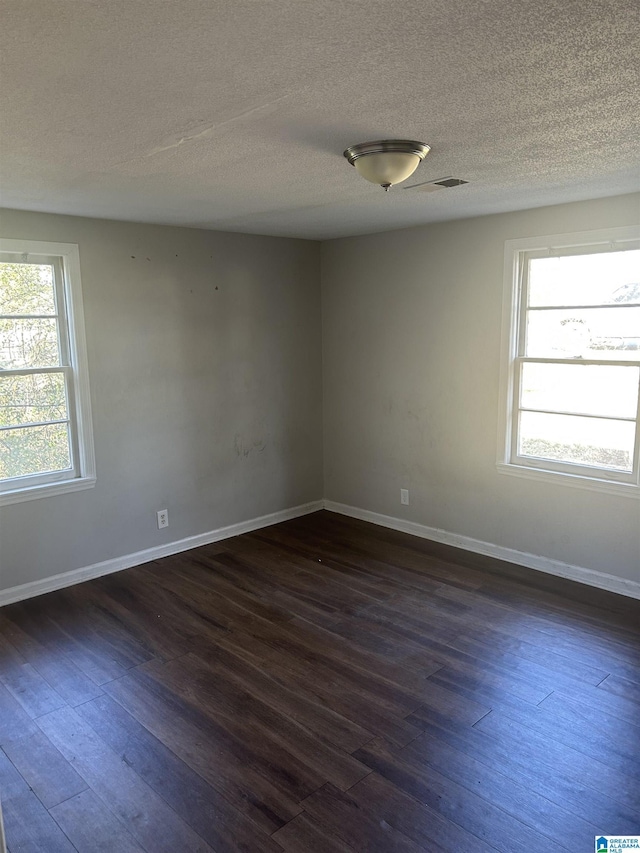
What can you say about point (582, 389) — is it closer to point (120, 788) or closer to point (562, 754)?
point (562, 754)

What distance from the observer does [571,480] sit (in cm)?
390

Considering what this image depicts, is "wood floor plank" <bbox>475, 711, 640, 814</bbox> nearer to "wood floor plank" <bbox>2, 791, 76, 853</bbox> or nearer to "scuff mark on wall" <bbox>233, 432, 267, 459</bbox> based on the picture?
"wood floor plank" <bbox>2, 791, 76, 853</bbox>

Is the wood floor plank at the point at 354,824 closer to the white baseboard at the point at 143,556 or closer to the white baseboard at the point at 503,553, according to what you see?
the white baseboard at the point at 503,553

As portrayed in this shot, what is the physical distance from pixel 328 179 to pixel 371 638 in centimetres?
238

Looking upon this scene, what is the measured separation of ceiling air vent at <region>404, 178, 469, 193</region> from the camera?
9.87 feet

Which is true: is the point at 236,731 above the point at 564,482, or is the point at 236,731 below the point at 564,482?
below

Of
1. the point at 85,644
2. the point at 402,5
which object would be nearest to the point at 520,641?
the point at 85,644

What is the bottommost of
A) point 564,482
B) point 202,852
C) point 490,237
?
point 202,852

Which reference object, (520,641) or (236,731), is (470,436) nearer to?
(520,641)

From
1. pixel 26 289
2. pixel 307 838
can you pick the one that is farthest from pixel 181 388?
pixel 307 838

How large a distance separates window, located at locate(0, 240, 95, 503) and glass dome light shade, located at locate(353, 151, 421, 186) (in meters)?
2.24

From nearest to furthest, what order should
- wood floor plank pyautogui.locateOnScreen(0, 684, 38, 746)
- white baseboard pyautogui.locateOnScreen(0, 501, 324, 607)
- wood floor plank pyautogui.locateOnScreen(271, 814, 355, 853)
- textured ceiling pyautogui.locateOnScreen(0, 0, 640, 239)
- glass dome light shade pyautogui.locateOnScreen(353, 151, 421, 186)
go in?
textured ceiling pyautogui.locateOnScreen(0, 0, 640, 239)
wood floor plank pyautogui.locateOnScreen(271, 814, 355, 853)
glass dome light shade pyautogui.locateOnScreen(353, 151, 421, 186)
wood floor plank pyautogui.locateOnScreen(0, 684, 38, 746)
white baseboard pyautogui.locateOnScreen(0, 501, 324, 607)

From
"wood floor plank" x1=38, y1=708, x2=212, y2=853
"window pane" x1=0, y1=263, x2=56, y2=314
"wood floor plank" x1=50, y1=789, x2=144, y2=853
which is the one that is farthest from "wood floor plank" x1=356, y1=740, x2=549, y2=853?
"window pane" x1=0, y1=263, x2=56, y2=314

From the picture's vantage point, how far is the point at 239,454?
4.89 meters
